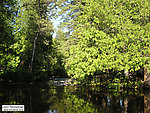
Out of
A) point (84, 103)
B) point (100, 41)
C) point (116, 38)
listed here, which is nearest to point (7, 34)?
point (100, 41)

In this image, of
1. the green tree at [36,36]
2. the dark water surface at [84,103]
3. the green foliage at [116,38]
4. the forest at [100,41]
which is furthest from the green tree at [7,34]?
the green tree at [36,36]

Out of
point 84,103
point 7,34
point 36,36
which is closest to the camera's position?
point 84,103

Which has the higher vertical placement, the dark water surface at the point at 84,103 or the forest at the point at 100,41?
the forest at the point at 100,41

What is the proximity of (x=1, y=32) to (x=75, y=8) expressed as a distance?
9.02 metres

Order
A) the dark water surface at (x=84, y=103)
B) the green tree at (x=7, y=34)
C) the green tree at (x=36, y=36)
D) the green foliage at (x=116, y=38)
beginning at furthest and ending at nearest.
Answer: the green tree at (x=36, y=36) → the green tree at (x=7, y=34) → the green foliage at (x=116, y=38) → the dark water surface at (x=84, y=103)

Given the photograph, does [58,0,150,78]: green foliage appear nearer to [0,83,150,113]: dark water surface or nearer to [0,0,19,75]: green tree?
[0,83,150,113]: dark water surface

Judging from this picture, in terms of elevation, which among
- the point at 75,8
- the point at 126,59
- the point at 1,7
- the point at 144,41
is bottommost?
the point at 126,59

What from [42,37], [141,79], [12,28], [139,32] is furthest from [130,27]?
[42,37]

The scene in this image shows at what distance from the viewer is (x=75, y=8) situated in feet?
68.8

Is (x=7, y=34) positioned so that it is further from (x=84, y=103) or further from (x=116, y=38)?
(x=84, y=103)

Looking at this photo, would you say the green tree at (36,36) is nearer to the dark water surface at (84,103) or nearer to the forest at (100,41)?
the forest at (100,41)

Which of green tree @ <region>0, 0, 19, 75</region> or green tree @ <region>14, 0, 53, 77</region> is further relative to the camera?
green tree @ <region>14, 0, 53, 77</region>

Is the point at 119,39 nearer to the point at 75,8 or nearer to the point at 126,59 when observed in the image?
the point at 126,59

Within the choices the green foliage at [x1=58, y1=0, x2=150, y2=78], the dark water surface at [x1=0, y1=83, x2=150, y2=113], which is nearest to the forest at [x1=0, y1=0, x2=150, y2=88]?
the green foliage at [x1=58, y1=0, x2=150, y2=78]
